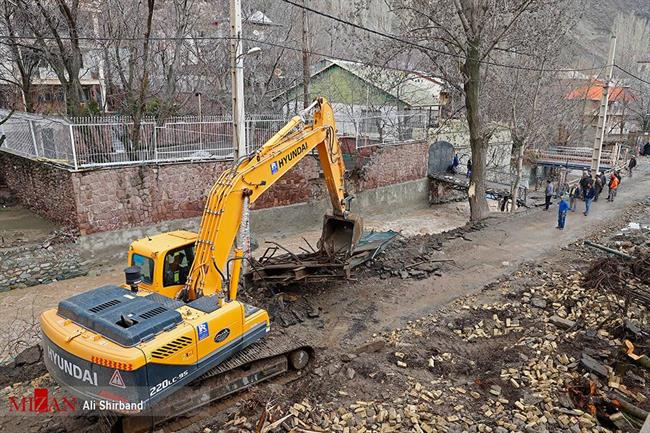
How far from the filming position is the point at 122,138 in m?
16.3

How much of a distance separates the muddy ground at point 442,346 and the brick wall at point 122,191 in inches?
289

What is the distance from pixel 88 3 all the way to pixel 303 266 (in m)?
18.5

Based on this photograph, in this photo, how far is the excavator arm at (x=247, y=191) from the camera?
8.24 m

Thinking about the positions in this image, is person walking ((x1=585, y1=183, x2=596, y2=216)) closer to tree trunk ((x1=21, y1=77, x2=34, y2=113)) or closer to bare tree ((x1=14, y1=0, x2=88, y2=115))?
bare tree ((x1=14, y1=0, x2=88, y2=115))

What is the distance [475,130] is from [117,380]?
16234 millimetres

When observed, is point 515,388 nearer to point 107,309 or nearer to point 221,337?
point 221,337

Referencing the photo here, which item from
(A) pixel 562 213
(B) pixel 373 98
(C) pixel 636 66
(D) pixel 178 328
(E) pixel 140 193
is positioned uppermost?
(C) pixel 636 66

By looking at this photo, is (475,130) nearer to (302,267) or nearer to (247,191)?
(302,267)

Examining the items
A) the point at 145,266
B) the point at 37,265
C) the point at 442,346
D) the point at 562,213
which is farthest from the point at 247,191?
the point at 562,213

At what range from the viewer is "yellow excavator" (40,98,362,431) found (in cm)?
617

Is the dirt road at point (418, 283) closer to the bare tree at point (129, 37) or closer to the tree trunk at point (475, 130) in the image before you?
the tree trunk at point (475, 130)

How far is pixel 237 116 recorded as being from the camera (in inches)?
479

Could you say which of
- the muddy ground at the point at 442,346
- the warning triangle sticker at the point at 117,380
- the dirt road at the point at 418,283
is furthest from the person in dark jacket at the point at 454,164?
the warning triangle sticker at the point at 117,380

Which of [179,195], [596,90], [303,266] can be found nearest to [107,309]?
[303,266]
